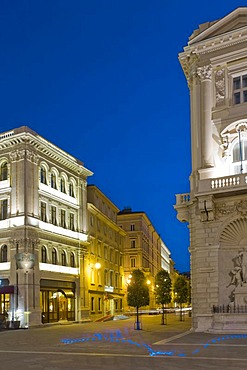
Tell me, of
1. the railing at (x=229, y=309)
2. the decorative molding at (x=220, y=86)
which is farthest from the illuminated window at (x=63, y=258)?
the decorative molding at (x=220, y=86)

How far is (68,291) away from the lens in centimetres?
5944

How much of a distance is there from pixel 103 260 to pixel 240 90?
144 feet

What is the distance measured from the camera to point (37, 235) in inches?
2080

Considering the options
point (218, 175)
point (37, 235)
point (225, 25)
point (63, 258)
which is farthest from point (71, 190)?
point (225, 25)

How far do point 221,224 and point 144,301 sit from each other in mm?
17959

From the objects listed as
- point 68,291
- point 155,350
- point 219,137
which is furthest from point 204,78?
point 68,291

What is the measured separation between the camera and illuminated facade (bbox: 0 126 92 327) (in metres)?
50.9

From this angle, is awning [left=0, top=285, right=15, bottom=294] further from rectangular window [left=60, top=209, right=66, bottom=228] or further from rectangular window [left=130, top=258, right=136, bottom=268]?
rectangular window [left=130, top=258, right=136, bottom=268]

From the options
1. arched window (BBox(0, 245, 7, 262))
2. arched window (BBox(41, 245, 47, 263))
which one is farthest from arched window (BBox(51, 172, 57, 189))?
arched window (BBox(0, 245, 7, 262))

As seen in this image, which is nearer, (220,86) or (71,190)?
(220,86)

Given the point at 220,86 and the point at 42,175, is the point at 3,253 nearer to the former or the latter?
the point at 42,175

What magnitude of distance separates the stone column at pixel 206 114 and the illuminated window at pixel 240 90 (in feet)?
5.67

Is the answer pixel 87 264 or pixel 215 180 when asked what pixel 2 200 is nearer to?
pixel 87 264

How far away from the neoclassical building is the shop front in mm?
23407
